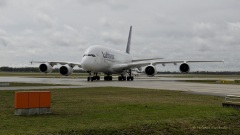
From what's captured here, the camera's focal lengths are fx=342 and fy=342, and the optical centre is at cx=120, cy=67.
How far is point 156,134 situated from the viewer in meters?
13.4

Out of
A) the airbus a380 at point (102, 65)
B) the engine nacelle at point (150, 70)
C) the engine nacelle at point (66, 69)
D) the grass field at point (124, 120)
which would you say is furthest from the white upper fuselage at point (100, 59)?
the grass field at point (124, 120)

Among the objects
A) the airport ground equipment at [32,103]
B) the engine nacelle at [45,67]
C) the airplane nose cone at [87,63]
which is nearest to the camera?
the airport ground equipment at [32,103]

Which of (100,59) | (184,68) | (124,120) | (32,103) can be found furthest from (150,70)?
(124,120)

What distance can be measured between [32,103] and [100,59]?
3733 cm

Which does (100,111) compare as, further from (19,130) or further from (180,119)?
(19,130)

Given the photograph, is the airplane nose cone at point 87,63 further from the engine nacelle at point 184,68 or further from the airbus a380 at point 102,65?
the engine nacelle at point 184,68

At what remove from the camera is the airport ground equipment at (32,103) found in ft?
49.9

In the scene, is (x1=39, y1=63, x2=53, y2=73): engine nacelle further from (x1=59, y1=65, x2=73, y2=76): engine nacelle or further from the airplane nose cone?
the airplane nose cone

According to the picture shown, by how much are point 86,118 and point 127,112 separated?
267cm

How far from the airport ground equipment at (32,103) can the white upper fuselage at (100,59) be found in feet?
110

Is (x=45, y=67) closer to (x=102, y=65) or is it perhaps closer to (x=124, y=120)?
(x=102, y=65)

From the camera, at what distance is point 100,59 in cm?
5284

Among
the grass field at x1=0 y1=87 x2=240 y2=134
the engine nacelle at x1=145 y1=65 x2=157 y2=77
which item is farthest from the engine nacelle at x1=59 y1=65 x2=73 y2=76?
the grass field at x1=0 y1=87 x2=240 y2=134

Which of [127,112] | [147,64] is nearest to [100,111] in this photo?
[127,112]
